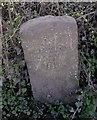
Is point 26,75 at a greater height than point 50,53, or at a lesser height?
lesser

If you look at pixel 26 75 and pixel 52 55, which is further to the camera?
pixel 26 75

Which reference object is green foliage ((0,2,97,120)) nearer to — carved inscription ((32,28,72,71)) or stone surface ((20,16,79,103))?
stone surface ((20,16,79,103))

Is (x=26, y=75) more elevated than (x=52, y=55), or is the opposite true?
(x=52, y=55)

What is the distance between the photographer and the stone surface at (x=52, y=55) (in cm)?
221

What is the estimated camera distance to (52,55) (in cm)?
232

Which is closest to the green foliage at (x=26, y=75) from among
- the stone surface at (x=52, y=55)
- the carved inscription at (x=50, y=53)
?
the stone surface at (x=52, y=55)

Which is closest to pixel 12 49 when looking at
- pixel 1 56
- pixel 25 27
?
pixel 1 56

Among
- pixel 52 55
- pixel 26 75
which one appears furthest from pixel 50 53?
pixel 26 75

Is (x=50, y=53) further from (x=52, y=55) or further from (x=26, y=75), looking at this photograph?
(x=26, y=75)

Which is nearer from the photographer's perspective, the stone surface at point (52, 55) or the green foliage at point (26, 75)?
the stone surface at point (52, 55)

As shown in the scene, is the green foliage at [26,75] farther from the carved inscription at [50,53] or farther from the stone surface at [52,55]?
the carved inscription at [50,53]

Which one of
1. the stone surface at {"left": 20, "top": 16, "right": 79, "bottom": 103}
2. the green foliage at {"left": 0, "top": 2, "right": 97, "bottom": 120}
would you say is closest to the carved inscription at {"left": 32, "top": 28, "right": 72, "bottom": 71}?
the stone surface at {"left": 20, "top": 16, "right": 79, "bottom": 103}

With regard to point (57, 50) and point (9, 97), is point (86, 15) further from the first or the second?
point (9, 97)

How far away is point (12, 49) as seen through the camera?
2562 mm
